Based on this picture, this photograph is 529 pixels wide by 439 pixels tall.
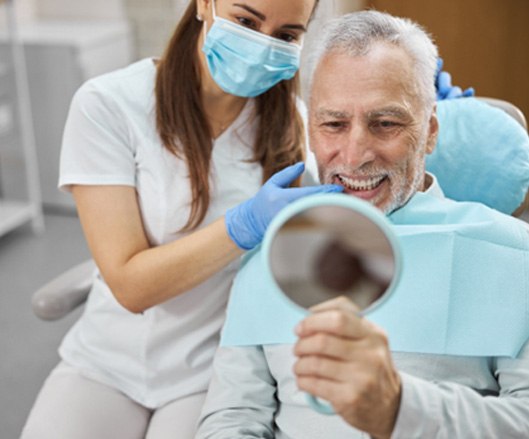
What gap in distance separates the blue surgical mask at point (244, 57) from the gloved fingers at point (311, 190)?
1.09 ft

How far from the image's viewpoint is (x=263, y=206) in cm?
132

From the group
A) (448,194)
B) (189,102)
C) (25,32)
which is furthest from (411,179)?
(25,32)

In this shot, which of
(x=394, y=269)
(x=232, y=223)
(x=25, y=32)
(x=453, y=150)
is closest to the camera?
(x=394, y=269)

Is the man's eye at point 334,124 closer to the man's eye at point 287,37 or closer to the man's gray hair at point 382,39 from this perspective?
the man's gray hair at point 382,39

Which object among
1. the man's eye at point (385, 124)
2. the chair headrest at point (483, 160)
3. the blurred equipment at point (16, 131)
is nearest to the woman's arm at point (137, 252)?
the man's eye at point (385, 124)

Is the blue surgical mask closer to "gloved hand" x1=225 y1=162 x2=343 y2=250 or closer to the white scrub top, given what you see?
the white scrub top

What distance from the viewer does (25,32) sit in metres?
3.97

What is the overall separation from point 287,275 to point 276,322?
542 millimetres

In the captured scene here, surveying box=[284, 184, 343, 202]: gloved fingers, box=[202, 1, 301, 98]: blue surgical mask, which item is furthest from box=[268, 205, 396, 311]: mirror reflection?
box=[202, 1, 301, 98]: blue surgical mask

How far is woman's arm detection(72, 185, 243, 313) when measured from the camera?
145cm

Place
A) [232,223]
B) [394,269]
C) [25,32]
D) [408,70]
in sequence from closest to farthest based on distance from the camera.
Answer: [394,269], [408,70], [232,223], [25,32]

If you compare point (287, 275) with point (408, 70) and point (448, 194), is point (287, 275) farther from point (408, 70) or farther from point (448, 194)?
point (448, 194)

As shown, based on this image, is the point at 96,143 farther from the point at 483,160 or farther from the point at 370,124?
the point at 483,160

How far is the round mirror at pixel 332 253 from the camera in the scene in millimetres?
819
